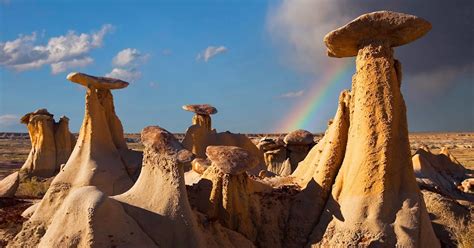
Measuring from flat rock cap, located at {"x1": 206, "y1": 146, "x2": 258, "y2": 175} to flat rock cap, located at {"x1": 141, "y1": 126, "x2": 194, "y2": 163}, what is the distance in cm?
102

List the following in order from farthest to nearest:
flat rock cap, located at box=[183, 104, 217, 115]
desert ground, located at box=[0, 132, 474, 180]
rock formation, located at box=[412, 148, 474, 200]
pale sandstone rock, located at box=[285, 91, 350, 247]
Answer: desert ground, located at box=[0, 132, 474, 180], flat rock cap, located at box=[183, 104, 217, 115], rock formation, located at box=[412, 148, 474, 200], pale sandstone rock, located at box=[285, 91, 350, 247]

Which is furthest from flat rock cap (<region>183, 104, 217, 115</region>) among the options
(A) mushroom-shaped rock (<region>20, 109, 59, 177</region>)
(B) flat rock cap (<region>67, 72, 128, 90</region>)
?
(A) mushroom-shaped rock (<region>20, 109, 59, 177</region>)

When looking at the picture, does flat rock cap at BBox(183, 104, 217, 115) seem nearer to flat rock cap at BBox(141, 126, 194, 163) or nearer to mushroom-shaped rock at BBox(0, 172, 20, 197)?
mushroom-shaped rock at BBox(0, 172, 20, 197)

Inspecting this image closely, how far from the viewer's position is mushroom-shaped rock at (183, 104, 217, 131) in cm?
2177

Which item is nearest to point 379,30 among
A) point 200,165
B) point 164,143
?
point 164,143

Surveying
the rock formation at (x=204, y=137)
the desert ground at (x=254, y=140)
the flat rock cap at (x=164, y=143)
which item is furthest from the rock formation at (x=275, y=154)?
the flat rock cap at (x=164, y=143)

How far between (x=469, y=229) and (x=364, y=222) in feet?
11.3

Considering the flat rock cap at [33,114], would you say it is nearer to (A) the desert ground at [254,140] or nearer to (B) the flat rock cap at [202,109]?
(A) the desert ground at [254,140]

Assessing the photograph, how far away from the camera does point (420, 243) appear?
27.7 ft

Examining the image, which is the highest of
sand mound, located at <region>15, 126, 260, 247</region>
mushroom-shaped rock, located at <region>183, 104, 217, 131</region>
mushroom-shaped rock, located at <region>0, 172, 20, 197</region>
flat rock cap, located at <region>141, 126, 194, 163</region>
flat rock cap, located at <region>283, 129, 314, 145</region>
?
mushroom-shaped rock, located at <region>183, 104, 217, 131</region>

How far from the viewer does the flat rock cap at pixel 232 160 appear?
28.9 feet

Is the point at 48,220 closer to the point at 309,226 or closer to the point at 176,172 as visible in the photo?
the point at 176,172

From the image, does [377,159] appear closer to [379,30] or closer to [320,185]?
[320,185]

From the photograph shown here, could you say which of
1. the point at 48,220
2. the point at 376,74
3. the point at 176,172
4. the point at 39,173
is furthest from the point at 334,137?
the point at 39,173
